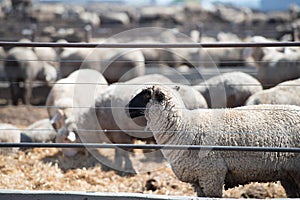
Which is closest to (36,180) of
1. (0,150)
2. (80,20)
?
(0,150)

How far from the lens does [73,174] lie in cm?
633

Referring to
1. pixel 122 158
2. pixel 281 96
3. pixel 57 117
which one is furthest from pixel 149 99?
pixel 57 117

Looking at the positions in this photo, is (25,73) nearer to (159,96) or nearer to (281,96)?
(281,96)

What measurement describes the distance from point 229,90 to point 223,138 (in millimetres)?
3885

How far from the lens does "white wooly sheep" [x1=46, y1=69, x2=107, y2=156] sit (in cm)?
712

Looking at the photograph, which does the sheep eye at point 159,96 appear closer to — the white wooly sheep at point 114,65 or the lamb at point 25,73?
the white wooly sheep at point 114,65

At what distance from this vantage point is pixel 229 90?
843 cm

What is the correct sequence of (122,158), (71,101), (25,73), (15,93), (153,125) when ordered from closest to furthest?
(153,125), (122,158), (71,101), (15,93), (25,73)

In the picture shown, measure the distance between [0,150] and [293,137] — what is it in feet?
14.8

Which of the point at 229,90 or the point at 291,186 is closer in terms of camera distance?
the point at 291,186

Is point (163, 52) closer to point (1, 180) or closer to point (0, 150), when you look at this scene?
point (0, 150)

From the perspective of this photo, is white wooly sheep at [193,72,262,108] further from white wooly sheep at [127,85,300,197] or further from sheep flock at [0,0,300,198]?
white wooly sheep at [127,85,300,197]

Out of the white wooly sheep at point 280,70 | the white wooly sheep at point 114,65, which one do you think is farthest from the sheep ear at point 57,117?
the white wooly sheep at point 280,70

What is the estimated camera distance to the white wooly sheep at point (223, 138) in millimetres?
4574
